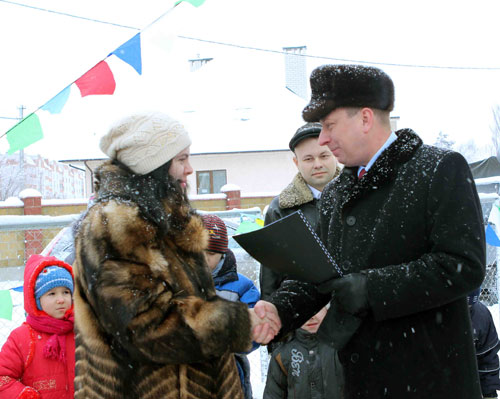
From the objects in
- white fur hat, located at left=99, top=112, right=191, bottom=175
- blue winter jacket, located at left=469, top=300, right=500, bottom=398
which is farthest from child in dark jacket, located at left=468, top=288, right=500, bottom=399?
white fur hat, located at left=99, top=112, right=191, bottom=175

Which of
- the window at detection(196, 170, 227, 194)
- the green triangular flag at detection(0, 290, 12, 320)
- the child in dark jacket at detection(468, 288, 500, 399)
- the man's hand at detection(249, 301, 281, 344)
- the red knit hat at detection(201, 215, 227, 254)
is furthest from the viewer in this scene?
the window at detection(196, 170, 227, 194)

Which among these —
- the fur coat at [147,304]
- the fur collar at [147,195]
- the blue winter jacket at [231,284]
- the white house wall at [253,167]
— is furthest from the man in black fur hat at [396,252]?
the white house wall at [253,167]

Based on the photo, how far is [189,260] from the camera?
2.25 metres

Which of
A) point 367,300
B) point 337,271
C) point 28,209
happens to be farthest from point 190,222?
point 28,209

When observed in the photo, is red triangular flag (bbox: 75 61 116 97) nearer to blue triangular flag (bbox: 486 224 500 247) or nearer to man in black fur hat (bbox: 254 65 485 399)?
man in black fur hat (bbox: 254 65 485 399)

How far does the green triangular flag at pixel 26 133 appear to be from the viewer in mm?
4113

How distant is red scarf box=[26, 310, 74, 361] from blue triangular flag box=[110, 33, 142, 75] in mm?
2325

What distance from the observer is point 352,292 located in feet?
5.98

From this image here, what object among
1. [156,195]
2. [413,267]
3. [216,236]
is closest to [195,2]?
[216,236]

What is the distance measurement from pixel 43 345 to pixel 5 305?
4.33 ft

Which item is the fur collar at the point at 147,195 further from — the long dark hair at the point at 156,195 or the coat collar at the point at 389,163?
the coat collar at the point at 389,163

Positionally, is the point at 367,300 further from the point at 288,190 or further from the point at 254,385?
the point at 254,385

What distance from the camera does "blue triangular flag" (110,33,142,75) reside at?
4.45 m

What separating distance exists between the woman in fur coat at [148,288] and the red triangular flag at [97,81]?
2276 millimetres
